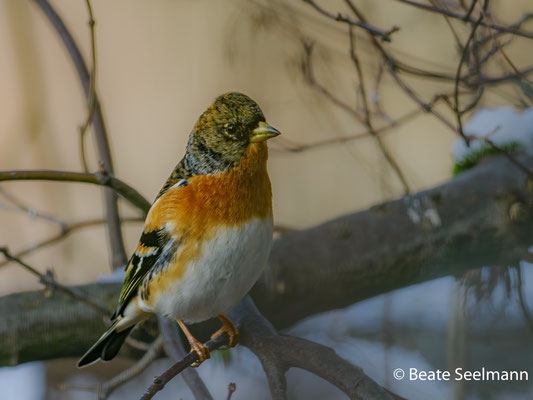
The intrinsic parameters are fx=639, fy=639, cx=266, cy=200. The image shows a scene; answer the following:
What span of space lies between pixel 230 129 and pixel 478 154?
0.70 metres

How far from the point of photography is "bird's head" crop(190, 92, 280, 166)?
1.88 ft

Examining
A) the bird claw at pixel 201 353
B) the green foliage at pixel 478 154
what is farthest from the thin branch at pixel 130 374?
the green foliage at pixel 478 154

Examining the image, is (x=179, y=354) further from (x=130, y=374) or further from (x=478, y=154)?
(x=478, y=154)

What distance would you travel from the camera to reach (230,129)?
0.59 m

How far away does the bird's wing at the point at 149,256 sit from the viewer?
0.65 meters

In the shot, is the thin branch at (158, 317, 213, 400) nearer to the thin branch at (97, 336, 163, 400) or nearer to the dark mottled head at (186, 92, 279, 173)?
the thin branch at (97, 336, 163, 400)

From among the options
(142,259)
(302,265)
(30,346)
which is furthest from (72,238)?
(142,259)

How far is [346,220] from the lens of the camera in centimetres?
106

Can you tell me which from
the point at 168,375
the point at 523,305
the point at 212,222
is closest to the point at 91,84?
the point at 212,222

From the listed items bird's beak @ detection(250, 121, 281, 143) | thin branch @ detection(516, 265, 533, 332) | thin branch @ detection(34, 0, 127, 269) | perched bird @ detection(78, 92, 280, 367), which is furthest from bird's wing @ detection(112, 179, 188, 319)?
thin branch @ detection(516, 265, 533, 332)

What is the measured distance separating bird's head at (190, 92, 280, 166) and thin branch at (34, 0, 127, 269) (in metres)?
0.31

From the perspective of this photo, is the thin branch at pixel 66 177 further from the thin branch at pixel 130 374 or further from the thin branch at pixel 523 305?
the thin branch at pixel 523 305

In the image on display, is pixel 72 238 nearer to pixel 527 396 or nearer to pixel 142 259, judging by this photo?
pixel 142 259

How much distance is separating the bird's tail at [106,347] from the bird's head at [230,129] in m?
0.25
